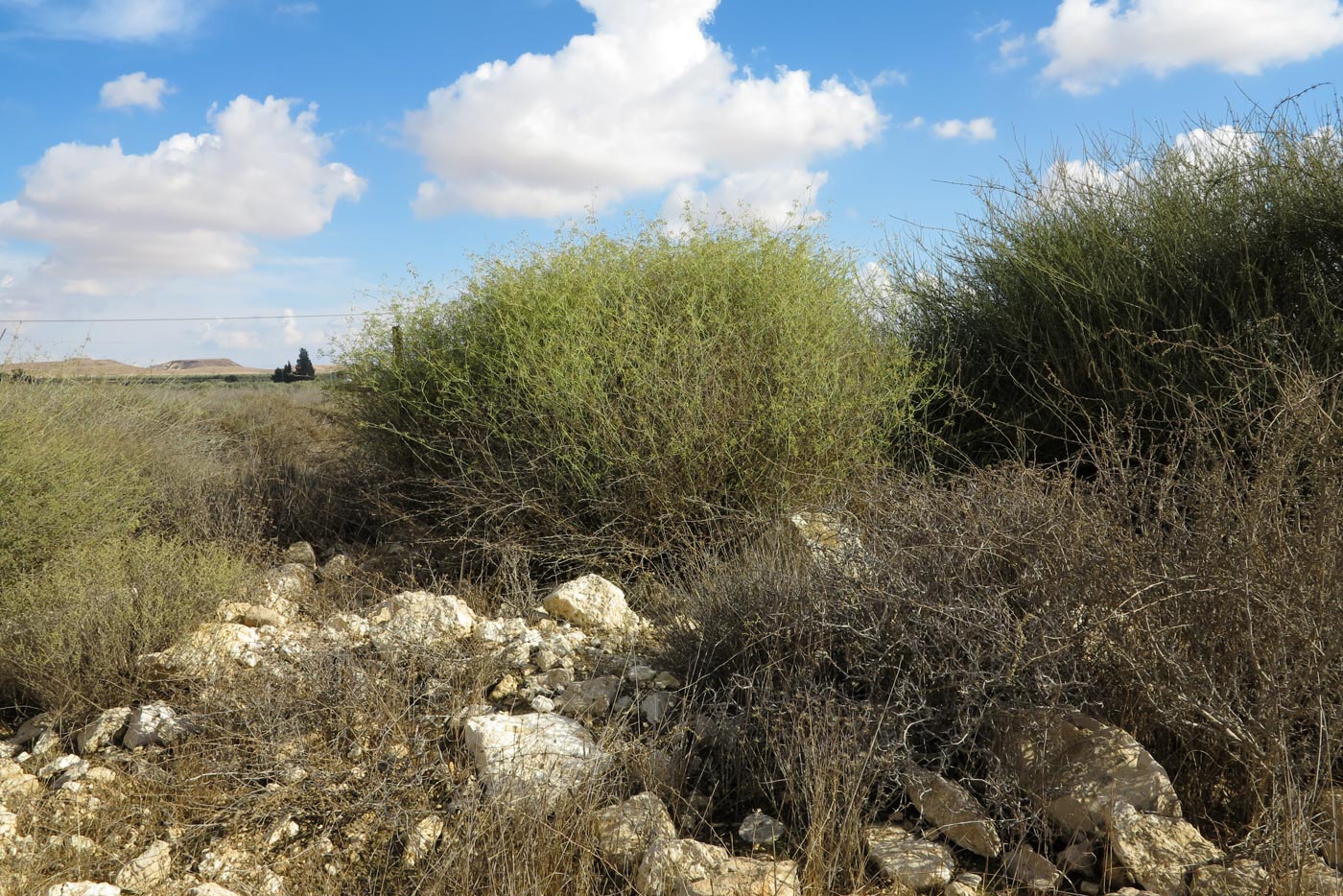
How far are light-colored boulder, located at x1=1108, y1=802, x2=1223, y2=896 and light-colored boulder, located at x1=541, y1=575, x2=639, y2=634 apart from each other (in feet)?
8.59

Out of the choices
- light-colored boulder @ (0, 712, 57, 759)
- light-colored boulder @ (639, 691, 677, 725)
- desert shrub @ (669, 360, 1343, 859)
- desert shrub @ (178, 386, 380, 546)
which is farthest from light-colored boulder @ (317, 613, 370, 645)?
desert shrub @ (178, 386, 380, 546)

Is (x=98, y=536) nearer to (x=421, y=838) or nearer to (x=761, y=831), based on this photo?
(x=421, y=838)

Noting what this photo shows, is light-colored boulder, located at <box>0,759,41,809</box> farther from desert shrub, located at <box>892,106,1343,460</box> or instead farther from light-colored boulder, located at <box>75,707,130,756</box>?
desert shrub, located at <box>892,106,1343,460</box>

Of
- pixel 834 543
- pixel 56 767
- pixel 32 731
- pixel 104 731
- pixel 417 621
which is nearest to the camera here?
pixel 56 767

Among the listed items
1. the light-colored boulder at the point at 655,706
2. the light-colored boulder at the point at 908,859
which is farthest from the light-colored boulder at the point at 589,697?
the light-colored boulder at the point at 908,859

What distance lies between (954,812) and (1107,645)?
29.5 inches

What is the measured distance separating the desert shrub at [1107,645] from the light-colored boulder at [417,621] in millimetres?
1526

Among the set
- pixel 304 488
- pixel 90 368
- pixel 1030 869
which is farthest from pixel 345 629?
pixel 90 368

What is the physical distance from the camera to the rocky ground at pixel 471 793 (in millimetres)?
2986

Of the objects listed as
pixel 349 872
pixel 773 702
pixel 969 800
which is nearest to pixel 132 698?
pixel 349 872

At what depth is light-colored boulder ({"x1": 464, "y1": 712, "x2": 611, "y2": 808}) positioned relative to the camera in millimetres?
3225

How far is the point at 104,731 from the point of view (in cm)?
419

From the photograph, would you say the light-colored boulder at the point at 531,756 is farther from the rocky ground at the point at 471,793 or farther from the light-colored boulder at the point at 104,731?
the light-colored boulder at the point at 104,731

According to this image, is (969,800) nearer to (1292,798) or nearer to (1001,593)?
(1001,593)
